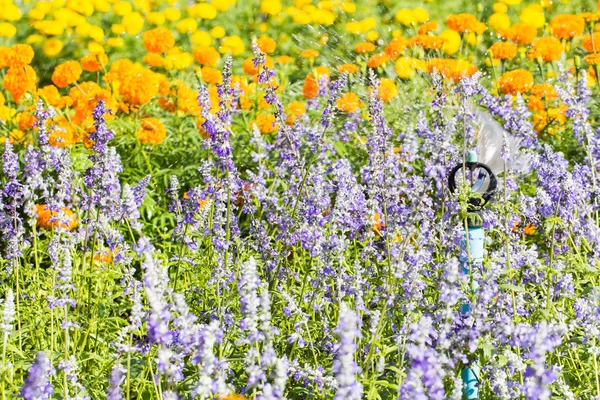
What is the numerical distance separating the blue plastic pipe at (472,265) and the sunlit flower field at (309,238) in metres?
0.01

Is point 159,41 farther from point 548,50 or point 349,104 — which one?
point 548,50

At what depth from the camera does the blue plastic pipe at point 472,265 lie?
9.88ft

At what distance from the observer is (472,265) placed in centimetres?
295

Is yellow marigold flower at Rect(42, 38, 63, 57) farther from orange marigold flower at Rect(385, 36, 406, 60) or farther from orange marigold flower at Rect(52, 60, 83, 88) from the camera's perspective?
orange marigold flower at Rect(385, 36, 406, 60)

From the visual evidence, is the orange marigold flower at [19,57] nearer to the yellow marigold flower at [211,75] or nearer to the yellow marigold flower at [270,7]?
the yellow marigold flower at [211,75]

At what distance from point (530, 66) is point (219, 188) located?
14.7 feet

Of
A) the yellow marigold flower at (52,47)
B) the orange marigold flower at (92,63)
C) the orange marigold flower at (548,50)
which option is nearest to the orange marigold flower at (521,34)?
the orange marigold flower at (548,50)

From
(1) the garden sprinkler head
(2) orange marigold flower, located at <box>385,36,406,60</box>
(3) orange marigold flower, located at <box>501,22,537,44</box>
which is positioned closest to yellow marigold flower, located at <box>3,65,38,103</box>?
(2) orange marigold flower, located at <box>385,36,406,60</box>

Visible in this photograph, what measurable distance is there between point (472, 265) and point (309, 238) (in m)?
0.67

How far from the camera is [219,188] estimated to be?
3463 mm

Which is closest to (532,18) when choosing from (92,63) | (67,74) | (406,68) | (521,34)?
(521,34)

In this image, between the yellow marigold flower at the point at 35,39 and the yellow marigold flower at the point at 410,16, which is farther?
the yellow marigold flower at the point at 35,39

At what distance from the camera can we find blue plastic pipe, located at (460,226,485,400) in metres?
A: 3.01

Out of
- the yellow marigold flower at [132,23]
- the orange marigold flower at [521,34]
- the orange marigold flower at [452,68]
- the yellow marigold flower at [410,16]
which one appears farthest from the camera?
the yellow marigold flower at [132,23]
